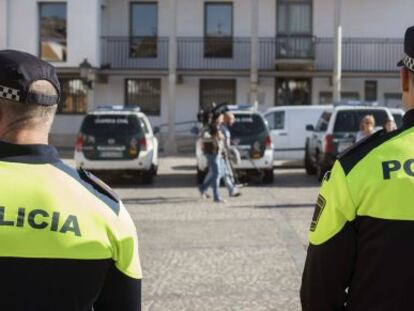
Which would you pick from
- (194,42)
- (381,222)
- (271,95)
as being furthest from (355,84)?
(381,222)

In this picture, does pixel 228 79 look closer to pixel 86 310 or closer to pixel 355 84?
pixel 355 84

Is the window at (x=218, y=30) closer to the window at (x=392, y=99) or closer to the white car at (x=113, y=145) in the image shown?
the window at (x=392, y=99)

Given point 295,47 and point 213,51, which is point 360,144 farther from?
point 213,51

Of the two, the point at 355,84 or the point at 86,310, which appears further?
the point at 355,84

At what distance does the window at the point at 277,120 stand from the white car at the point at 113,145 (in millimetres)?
6130

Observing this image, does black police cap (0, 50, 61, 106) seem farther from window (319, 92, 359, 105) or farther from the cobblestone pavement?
window (319, 92, 359, 105)

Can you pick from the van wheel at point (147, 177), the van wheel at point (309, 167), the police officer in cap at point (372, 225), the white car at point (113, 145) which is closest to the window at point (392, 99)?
the van wheel at point (309, 167)

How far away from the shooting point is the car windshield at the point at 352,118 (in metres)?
A: 17.0

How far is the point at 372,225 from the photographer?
8.02 ft

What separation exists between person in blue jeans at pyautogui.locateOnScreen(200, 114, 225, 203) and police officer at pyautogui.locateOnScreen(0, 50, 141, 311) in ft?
37.5

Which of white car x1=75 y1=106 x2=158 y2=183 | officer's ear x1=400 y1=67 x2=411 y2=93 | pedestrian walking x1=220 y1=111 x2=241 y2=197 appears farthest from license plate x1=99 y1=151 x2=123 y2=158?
officer's ear x1=400 y1=67 x2=411 y2=93

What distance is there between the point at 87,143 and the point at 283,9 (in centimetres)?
1599

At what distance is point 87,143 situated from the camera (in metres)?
17.1

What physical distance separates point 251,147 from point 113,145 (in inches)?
120
